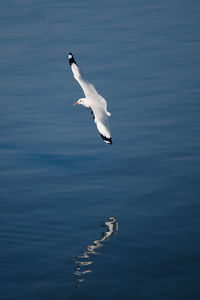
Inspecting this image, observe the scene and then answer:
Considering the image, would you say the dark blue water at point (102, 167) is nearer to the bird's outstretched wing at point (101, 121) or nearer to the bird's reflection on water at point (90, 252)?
the bird's reflection on water at point (90, 252)

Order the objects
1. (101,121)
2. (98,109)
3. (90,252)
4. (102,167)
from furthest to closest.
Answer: (102,167) → (98,109) → (101,121) → (90,252)

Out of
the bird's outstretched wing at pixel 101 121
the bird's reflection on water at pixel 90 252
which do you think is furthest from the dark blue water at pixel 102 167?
the bird's outstretched wing at pixel 101 121

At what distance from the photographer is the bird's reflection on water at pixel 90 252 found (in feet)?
38.2

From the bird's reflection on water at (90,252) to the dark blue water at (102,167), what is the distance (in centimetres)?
3

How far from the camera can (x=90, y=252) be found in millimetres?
12227

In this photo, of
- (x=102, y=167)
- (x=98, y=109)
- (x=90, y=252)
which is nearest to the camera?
(x=90, y=252)

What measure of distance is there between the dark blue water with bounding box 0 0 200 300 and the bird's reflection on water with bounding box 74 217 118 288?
0.10 feet

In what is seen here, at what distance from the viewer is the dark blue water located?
11.7 meters

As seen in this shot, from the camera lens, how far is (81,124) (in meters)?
18.7

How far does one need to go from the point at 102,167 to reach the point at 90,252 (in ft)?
12.7

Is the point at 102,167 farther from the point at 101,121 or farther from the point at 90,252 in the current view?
the point at 90,252

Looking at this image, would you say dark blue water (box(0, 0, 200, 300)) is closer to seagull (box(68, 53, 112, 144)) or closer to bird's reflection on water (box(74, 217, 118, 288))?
bird's reflection on water (box(74, 217, 118, 288))

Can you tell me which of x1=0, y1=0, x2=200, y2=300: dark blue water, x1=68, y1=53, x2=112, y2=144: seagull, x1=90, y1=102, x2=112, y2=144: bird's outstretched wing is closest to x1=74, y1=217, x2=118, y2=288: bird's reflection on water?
x1=0, y1=0, x2=200, y2=300: dark blue water

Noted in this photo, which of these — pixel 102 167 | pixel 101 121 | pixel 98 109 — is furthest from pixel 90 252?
pixel 98 109
